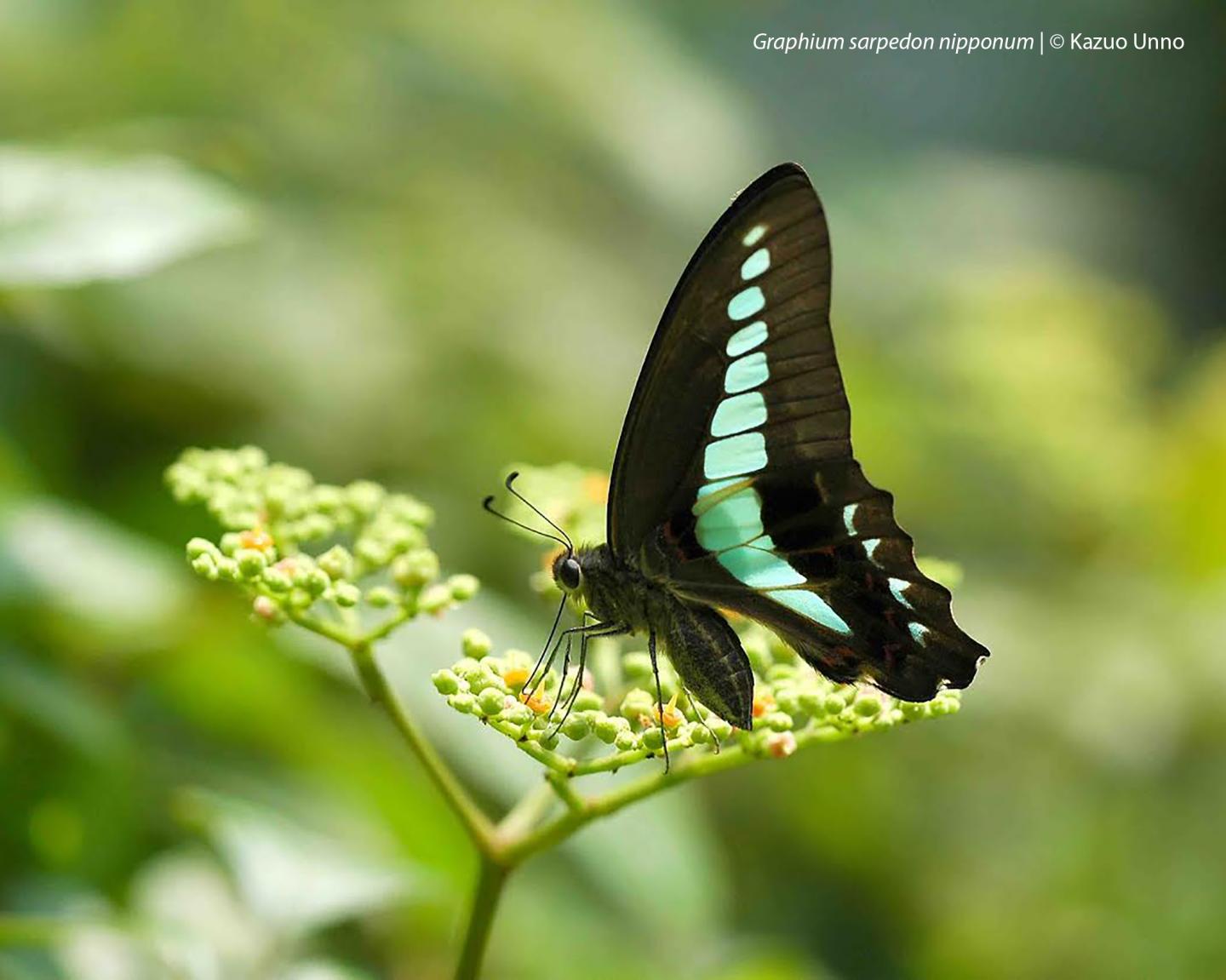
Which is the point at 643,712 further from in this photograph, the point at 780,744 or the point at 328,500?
the point at 328,500

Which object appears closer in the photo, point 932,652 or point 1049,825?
point 932,652

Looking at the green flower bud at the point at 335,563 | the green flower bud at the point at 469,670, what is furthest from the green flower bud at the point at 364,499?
the green flower bud at the point at 469,670

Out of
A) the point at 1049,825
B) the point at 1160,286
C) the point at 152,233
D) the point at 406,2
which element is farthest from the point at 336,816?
the point at 1160,286

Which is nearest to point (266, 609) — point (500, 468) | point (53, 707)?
point (53, 707)

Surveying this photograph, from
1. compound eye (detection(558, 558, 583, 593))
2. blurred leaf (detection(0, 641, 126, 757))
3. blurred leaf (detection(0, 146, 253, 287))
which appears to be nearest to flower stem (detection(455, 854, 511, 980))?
compound eye (detection(558, 558, 583, 593))

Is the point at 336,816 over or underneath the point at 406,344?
underneath

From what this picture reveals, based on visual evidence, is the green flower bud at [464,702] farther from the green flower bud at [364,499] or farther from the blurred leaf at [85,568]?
the blurred leaf at [85,568]

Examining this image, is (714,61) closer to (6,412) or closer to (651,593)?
(6,412)
